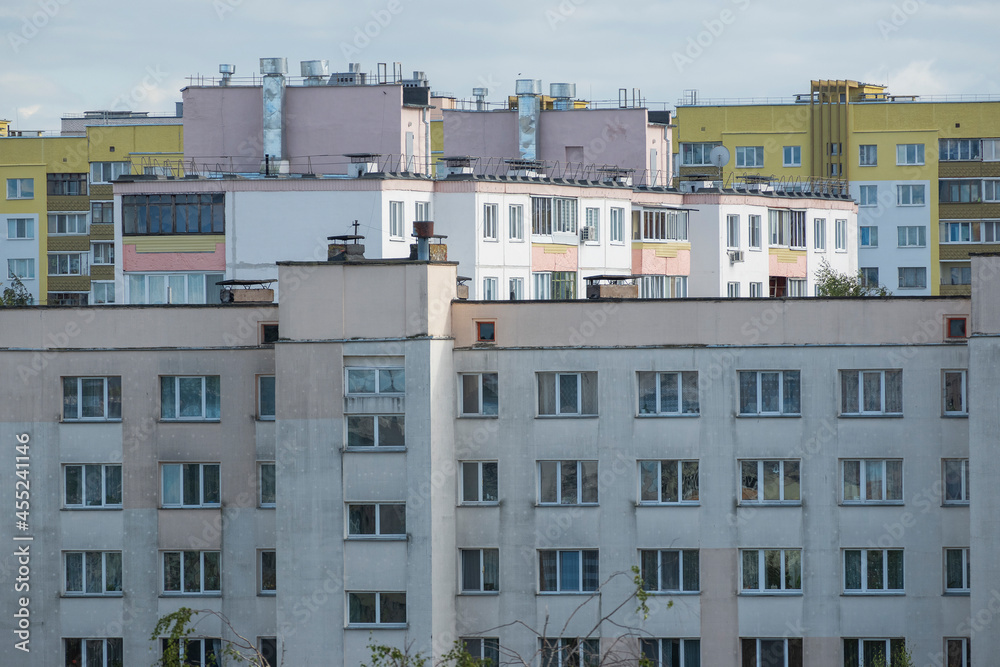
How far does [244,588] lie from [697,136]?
66.4 m

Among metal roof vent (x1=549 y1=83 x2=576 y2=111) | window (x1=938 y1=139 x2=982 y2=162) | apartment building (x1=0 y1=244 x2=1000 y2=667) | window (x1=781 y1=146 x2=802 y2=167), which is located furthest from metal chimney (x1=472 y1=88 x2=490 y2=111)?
apartment building (x1=0 y1=244 x2=1000 y2=667)

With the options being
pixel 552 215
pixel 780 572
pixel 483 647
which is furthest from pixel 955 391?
pixel 552 215

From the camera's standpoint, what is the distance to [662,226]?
250 ft

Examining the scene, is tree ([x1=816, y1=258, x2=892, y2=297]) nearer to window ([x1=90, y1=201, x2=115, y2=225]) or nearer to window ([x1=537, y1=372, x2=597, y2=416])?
window ([x1=537, y1=372, x2=597, y2=416])

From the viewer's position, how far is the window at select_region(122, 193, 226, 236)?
204 ft

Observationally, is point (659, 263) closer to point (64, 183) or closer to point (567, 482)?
point (567, 482)

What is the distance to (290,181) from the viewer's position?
202 ft

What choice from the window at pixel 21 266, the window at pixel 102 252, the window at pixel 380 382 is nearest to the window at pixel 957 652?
the window at pixel 380 382

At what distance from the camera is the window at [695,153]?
100m

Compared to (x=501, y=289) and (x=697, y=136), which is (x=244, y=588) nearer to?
(x=501, y=289)

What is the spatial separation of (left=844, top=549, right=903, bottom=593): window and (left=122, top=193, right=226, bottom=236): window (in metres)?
31.9

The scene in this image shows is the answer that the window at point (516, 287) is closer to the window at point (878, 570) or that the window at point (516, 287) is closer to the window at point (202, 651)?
the window at point (202, 651)

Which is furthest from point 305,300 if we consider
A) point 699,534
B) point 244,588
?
point 699,534

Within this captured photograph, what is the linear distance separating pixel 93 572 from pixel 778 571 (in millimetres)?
16793
